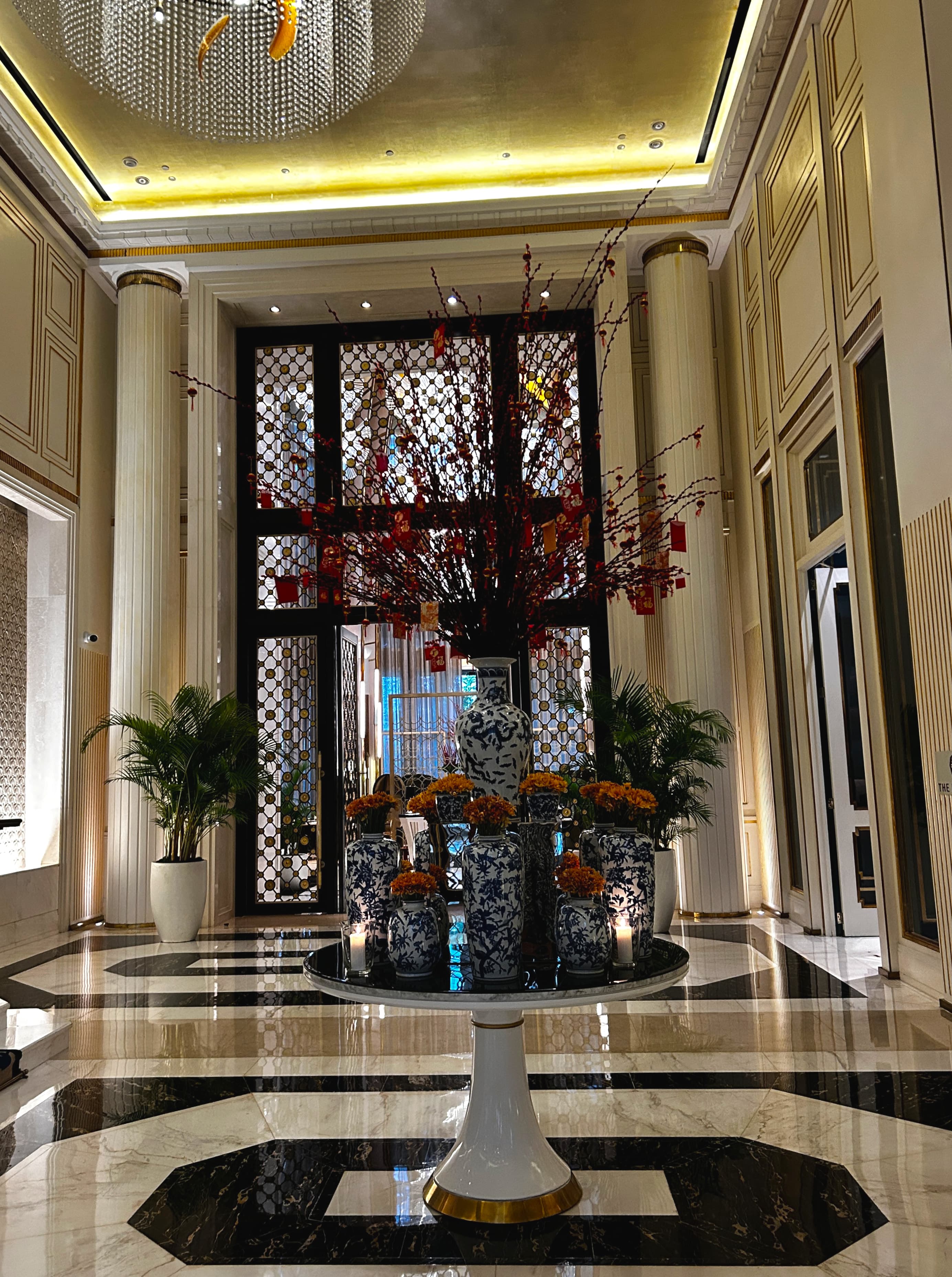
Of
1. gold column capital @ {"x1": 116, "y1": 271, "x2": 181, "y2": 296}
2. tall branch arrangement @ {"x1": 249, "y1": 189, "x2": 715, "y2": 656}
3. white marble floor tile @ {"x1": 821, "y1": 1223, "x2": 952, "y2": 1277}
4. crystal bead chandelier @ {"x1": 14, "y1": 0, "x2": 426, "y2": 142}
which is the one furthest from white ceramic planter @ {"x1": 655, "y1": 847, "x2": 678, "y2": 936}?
gold column capital @ {"x1": 116, "y1": 271, "x2": 181, "y2": 296}

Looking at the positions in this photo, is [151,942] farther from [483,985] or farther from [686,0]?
[686,0]

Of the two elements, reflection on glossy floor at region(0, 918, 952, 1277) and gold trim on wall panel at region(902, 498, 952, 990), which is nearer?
reflection on glossy floor at region(0, 918, 952, 1277)

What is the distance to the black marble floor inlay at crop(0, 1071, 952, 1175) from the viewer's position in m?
3.21

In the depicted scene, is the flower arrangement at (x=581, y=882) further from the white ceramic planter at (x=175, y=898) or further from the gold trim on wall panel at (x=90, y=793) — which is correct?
the gold trim on wall panel at (x=90, y=793)

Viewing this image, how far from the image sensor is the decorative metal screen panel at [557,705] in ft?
26.9

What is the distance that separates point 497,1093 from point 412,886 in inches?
26.0

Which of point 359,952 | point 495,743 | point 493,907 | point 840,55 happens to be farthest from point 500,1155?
point 840,55

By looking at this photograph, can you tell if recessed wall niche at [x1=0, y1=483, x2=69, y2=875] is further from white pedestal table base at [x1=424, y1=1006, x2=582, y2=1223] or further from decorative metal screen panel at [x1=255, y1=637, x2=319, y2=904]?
white pedestal table base at [x1=424, y1=1006, x2=582, y2=1223]

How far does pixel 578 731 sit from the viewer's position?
8273 mm

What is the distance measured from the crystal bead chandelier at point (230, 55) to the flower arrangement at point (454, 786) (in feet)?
12.6

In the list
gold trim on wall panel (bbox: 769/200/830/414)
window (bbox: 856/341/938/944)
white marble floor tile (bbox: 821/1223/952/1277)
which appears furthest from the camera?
gold trim on wall panel (bbox: 769/200/830/414)

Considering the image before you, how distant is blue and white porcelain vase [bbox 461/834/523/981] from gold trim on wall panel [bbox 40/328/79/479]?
6368mm

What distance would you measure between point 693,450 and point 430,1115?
19.1 feet

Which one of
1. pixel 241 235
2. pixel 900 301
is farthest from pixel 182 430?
pixel 900 301
